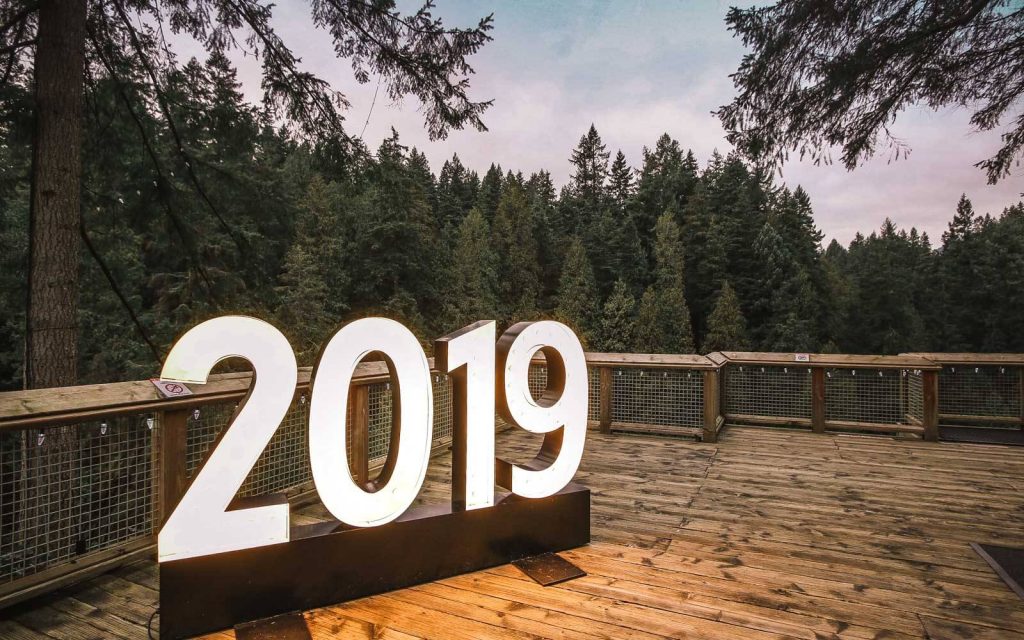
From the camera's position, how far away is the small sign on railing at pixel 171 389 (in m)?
2.53

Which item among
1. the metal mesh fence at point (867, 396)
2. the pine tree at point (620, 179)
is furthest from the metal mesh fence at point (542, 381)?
the pine tree at point (620, 179)

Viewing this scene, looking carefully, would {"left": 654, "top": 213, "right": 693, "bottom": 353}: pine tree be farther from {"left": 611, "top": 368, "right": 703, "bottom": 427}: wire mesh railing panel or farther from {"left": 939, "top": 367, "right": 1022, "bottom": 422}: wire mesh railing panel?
{"left": 611, "top": 368, "right": 703, "bottom": 427}: wire mesh railing panel

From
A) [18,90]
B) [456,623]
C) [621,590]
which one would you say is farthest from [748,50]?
[18,90]

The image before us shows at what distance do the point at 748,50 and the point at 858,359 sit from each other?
12.5 feet

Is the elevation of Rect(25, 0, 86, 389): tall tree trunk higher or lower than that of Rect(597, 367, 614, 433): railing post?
higher

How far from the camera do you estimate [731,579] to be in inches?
101

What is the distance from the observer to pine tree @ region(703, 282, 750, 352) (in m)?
28.8

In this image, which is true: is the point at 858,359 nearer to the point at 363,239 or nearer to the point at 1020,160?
the point at 1020,160

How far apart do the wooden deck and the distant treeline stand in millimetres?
3227

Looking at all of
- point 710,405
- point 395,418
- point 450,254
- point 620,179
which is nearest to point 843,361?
point 710,405

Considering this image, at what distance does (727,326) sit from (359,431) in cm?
2869

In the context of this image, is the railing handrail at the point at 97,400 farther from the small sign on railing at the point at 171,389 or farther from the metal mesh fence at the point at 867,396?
the metal mesh fence at the point at 867,396

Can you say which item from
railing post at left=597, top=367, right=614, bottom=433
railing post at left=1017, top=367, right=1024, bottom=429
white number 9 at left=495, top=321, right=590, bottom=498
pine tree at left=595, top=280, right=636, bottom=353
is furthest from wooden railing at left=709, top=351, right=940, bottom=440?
pine tree at left=595, top=280, right=636, bottom=353

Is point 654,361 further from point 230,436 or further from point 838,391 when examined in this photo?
point 230,436
